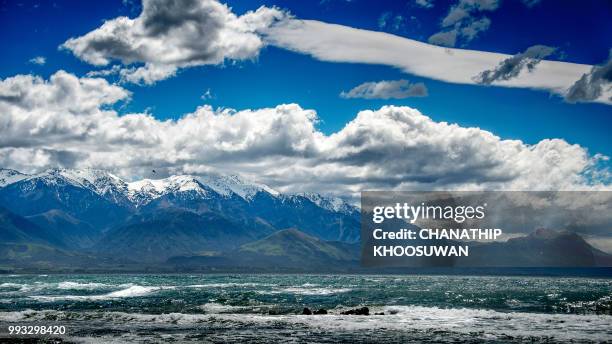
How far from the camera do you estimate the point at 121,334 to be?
5197 cm

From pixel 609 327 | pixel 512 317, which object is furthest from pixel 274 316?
pixel 609 327

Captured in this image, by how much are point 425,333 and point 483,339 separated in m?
6.07

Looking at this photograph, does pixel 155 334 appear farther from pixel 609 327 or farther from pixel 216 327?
pixel 609 327

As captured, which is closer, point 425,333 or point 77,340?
point 77,340

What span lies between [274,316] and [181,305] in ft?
80.9

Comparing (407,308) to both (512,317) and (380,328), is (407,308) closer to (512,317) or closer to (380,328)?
(512,317)

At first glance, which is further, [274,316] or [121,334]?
[274,316]

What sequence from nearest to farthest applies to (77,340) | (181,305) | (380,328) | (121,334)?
(77,340) < (121,334) < (380,328) < (181,305)

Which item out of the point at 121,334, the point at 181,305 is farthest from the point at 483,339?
the point at 181,305

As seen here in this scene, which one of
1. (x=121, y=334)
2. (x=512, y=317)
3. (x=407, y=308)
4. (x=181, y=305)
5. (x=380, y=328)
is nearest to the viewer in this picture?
(x=121, y=334)

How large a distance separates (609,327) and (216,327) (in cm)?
3794

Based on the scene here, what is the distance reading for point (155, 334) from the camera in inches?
2062

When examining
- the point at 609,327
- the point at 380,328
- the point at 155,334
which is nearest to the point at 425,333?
the point at 380,328

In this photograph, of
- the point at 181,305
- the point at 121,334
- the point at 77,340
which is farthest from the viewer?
the point at 181,305
